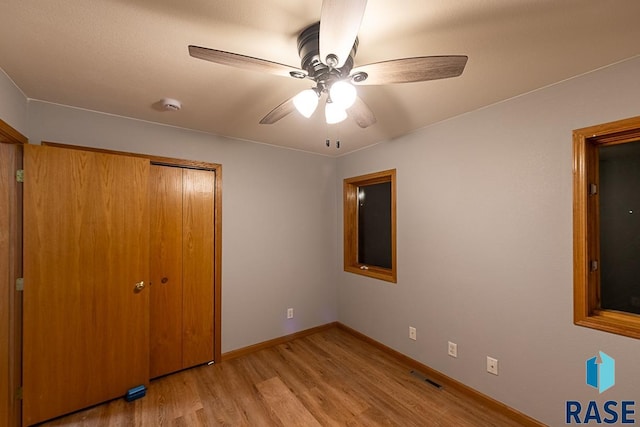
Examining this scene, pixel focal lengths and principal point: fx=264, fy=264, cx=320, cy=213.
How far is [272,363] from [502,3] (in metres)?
3.16

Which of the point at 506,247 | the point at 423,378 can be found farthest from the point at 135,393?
the point at 506,247

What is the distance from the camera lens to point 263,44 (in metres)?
1.36

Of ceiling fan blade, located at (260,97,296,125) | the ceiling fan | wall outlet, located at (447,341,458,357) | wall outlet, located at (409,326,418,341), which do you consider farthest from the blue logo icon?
ceiling fan blade, located at (260,97,296,125)

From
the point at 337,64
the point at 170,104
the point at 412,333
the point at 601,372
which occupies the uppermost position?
the point at 170,104

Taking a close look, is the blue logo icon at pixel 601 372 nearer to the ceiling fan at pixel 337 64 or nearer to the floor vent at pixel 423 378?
the floor vent at pixel 423 378

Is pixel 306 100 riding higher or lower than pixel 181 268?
higher

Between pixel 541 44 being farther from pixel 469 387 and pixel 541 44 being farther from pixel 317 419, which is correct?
pixel 317 419

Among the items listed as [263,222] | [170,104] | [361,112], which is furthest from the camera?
[263,222]

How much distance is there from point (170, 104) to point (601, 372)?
11.0 feet

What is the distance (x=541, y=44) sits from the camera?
136 cm

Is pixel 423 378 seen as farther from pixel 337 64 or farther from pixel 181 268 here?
pixel 337 64

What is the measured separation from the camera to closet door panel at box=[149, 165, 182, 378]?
2422 mm

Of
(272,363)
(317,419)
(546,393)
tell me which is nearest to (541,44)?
(546,393)

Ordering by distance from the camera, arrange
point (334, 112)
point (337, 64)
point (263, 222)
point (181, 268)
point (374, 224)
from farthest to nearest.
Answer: point (374, 224), point (263, 222), point (181, 268), point (334, 112), point (337, 64)
